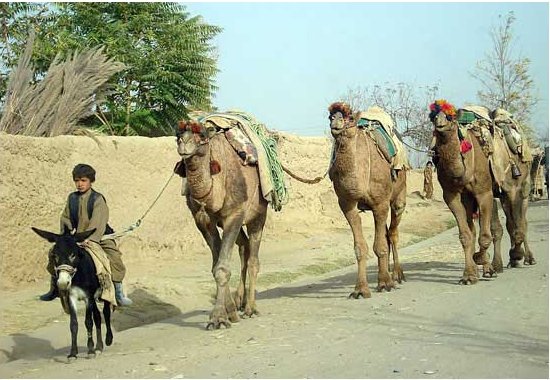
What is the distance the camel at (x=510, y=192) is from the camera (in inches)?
515

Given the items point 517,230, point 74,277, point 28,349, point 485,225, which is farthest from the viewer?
point 517,230

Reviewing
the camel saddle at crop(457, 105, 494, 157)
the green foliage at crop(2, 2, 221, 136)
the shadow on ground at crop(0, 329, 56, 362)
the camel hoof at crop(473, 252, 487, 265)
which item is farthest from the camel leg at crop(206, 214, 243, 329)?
the green foliage at crop(2, 2, 221, 136)

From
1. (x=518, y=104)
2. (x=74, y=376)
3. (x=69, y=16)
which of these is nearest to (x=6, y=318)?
(x=74, y=376)

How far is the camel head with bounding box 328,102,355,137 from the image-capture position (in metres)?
10.9

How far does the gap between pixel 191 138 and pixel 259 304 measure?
3.53m

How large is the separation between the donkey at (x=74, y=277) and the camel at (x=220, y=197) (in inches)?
57.0

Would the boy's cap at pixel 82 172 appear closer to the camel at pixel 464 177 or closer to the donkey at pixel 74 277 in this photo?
the donkey at pixel 74 277

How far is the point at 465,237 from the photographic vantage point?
12.3 m

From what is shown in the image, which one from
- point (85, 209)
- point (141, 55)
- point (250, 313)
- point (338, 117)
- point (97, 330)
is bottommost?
point (250, 313)

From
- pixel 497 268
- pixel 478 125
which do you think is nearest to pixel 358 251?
pixel 497 268

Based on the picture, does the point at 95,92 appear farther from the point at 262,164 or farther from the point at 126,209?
the point at 262,164

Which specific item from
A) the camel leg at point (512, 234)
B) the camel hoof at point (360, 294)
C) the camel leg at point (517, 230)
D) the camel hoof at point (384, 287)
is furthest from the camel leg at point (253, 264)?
the camel leg at point (517, 230)

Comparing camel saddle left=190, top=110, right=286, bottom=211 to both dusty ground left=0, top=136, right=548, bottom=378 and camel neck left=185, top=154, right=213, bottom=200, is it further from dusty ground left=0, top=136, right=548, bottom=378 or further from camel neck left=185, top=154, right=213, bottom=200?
dusty ground left=0, top=136, right=548, bottom=378

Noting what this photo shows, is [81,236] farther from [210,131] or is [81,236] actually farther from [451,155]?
[451,155]
